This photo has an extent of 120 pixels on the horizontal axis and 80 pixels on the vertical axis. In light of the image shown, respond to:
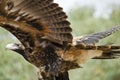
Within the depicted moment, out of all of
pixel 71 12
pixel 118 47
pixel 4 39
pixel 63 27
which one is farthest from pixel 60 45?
pixel 71 12

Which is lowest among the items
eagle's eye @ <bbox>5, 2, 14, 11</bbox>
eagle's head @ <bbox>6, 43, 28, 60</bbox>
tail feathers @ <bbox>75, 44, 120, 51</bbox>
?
tail feathers @ <bbox>75, 44, 120, 51</bbox>

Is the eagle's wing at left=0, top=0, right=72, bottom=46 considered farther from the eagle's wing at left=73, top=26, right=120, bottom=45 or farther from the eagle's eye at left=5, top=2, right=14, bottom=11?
the eagle's wing at left=73, top=26, right=120, bottom=45

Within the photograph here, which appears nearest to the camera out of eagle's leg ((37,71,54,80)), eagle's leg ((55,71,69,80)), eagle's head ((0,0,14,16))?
eagle's head ((0,0,14,16))

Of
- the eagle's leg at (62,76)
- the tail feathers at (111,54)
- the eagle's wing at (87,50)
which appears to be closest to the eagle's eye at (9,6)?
the eagle's wing at (87,50)

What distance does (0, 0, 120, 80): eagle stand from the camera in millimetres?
3984

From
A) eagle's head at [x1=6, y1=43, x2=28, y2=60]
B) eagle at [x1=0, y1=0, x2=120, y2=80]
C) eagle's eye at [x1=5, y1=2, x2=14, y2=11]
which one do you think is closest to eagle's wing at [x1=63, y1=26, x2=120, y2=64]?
eagle at [x1=0, y1=0, x2=120, y2=80]

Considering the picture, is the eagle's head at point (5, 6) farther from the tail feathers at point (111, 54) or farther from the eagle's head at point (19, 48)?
the tail feathers at point (111, 54)

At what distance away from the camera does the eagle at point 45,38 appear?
398cm

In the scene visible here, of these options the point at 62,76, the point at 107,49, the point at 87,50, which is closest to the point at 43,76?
the point at 62,76

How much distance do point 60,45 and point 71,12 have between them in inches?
401

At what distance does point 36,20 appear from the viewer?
159 inches

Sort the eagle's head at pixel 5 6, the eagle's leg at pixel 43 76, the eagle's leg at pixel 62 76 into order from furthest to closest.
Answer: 1. the eagle's leg at pixel 62 76
2. the eagle's leg at pixel 43 76
3. the eagle's head at pixel 5 6

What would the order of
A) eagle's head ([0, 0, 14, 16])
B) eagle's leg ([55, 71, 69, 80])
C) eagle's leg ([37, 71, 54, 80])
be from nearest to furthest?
eagle's head ([0, 0, 14, 16]) < eagle's leg ([37, 71, 54, 80]) < eagle's leg ([55, 71, 69, 80])

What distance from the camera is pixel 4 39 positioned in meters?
10.6
